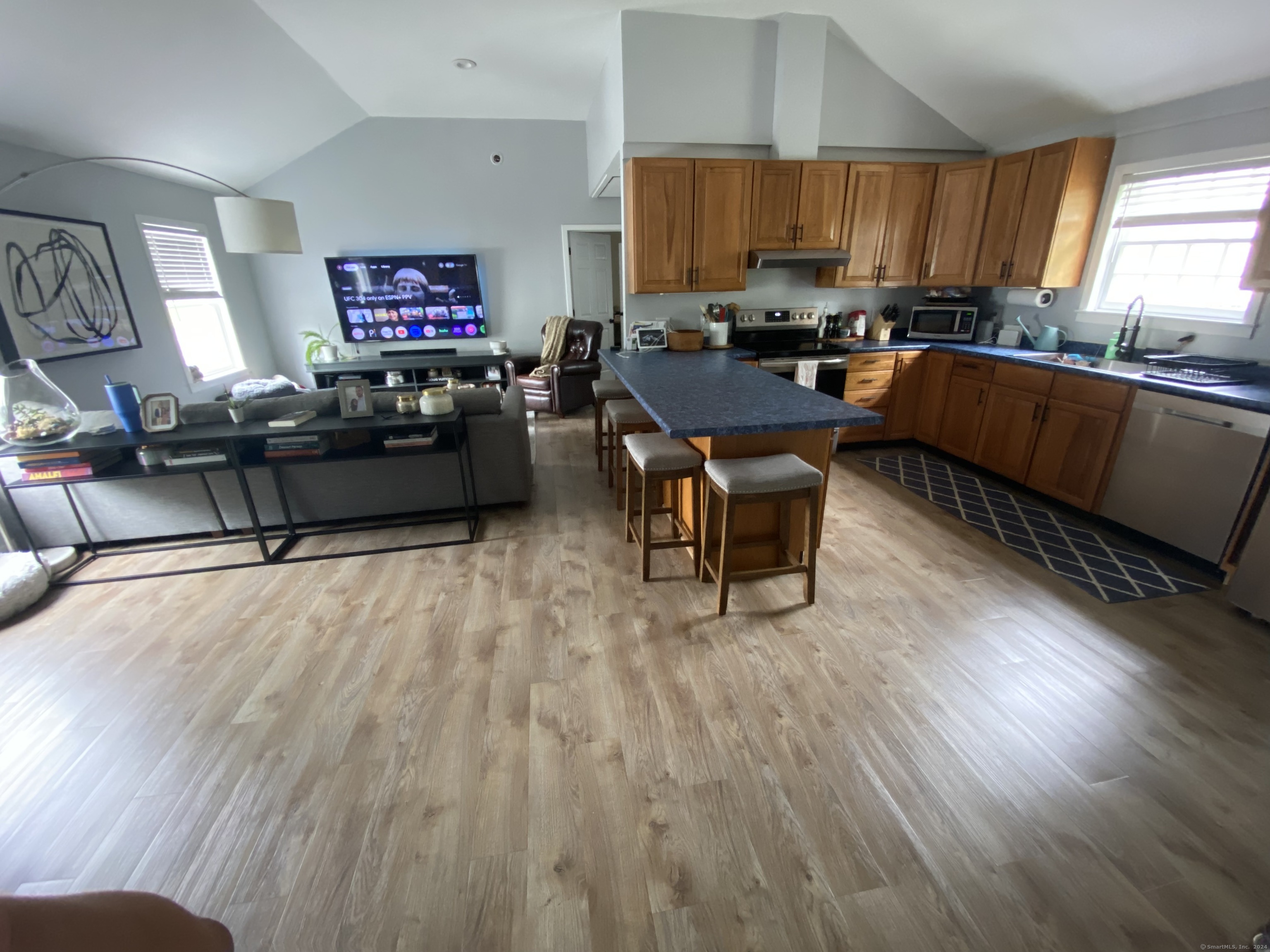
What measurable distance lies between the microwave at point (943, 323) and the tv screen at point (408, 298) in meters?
4.60

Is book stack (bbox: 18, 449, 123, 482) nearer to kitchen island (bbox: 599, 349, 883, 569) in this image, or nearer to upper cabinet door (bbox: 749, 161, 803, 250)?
kitchen island (bbox: 599, 349, 883, 569)

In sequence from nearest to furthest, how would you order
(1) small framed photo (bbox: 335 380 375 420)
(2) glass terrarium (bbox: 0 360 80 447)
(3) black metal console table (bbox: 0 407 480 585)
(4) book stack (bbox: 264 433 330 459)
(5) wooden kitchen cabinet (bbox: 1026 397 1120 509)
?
(2) glass terrarium (bbox: 0 360 80 447) < (3) black metal console table (bbox: 0 407 480 585) < (4) book stack (bbox: 264 433 330 459) < (1) small framed photo (bbox: 335 380 375 420) < (5) wooden kitchen cabinet (bbox: 1026 397 1120 509)

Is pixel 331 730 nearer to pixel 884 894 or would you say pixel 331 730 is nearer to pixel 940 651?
pixel 884 894

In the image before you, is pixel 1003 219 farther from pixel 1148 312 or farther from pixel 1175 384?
pixel 1175 384

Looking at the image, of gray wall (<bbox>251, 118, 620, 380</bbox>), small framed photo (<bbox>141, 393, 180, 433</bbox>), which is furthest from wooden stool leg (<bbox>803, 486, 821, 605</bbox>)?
gray wall (<bbox>251, 118, 620, 380</bbox>)

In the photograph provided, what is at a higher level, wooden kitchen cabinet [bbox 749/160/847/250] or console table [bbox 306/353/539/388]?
wooden kitchen cabinet [bbox 749/160/847/250]

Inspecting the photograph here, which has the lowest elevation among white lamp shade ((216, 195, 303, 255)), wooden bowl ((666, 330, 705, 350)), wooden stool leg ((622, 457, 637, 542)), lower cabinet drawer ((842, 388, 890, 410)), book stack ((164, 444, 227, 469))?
wooden stool leg ((622, 457, 637, 542))

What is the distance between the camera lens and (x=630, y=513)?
2.85 m

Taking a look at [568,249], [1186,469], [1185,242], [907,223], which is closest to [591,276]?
[568,249]

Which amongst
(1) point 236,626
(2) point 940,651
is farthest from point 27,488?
(2) point 940,651

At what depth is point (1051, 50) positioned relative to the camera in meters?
3.11

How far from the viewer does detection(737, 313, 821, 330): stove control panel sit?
433cm

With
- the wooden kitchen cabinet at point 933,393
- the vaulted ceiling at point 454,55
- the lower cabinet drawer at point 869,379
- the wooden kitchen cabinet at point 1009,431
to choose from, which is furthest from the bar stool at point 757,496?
the vaulted ceiling at point 454,55

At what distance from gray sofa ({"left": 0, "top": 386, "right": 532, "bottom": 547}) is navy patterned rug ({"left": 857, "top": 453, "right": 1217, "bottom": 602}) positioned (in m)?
2.87
